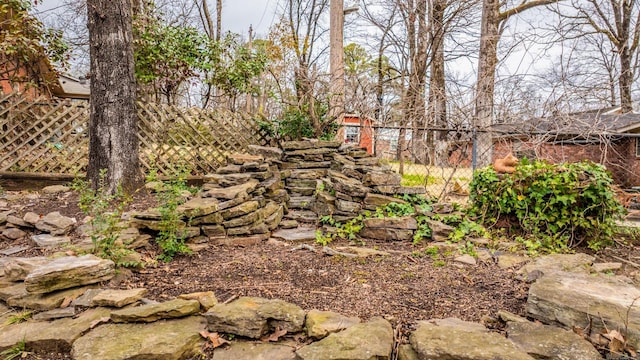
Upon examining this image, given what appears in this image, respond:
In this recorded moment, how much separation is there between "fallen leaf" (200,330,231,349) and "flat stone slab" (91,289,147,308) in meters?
0.50

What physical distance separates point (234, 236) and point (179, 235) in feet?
1.84

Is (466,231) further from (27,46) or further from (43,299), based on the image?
(27,46)

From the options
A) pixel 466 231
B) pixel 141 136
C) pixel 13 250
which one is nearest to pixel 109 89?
pixel 141 136

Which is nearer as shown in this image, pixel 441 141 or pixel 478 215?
pixel 478 215

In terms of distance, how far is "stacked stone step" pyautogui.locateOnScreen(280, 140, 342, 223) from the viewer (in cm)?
428

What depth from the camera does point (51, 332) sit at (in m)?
1.71

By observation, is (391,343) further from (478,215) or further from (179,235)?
(478,215)

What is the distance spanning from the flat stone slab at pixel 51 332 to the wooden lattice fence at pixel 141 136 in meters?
3.44

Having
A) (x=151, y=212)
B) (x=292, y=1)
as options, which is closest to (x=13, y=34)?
(x=151, y=212)

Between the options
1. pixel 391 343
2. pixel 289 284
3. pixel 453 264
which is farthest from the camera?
pixel 453 264

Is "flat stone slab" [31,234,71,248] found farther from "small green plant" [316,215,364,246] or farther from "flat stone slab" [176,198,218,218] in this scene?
"small green plant" [316,215,364,246]

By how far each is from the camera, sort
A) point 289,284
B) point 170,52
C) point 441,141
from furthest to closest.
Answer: point 170,52 < point 441,141 < point 289,284

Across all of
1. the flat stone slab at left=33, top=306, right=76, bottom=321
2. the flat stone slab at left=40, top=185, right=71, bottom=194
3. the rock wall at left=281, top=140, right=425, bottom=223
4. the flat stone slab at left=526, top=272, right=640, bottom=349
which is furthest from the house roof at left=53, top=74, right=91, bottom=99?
the flat stone slab at left=526, top=272, right=640, bottom=349

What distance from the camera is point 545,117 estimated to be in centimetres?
441
